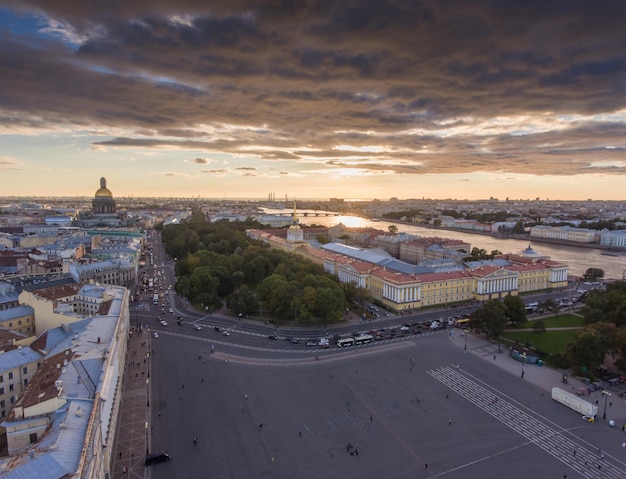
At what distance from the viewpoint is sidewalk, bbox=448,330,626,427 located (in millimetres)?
21750

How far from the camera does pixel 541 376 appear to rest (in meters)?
25.4

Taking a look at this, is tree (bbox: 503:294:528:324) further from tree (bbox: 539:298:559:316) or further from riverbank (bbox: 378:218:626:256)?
riverbank (bbox: 378:218:626:256)

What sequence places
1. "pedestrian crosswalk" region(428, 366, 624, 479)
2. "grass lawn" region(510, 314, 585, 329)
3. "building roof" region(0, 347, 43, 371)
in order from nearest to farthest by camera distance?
"pedestrian crosswalk" region(428, 366, 624, 479), "building roof" region(0, 347, 43, 371), "grass lawn" region(510, 314, 585, 329)

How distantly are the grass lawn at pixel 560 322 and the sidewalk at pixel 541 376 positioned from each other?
18.1ft

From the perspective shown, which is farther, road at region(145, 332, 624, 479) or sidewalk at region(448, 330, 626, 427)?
sidewalk at region(448, 330, 626, 427)

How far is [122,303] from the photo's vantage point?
29688mm

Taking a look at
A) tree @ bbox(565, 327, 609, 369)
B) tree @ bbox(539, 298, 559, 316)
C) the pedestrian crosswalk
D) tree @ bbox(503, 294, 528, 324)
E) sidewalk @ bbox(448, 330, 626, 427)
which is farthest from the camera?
tree @ bbox(539, 298, 559, 316)

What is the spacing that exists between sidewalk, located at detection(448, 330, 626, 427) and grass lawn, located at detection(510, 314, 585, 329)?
552 cm

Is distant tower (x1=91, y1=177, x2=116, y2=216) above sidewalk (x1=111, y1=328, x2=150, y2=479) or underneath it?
above

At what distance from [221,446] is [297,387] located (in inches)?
242

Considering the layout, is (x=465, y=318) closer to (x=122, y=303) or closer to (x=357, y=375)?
(x=357, y=375)

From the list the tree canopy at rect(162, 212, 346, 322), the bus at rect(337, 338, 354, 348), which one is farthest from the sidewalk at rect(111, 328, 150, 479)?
the bus at rect(337, 338, 354, 348)

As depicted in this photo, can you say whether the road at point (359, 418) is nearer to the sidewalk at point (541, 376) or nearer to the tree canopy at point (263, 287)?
the sidewalk at point (541, 376)

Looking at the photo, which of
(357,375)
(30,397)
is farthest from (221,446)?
(357,375)
